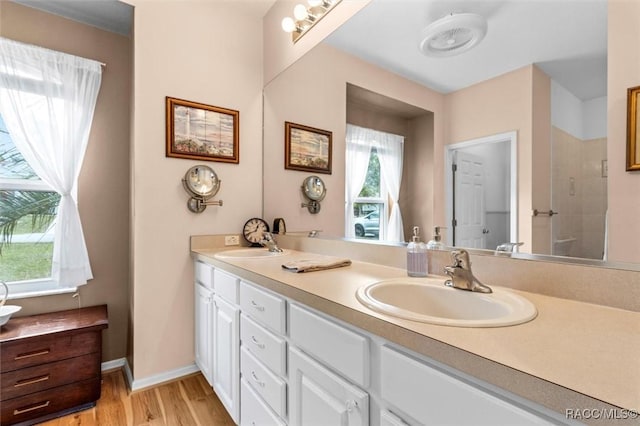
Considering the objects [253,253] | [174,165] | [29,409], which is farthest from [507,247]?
[29,409]

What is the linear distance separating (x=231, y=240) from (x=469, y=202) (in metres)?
1.66

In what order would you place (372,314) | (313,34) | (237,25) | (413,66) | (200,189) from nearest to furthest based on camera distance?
(372,314)
(413,66)
(313,34)
(200,189)
(237,25)

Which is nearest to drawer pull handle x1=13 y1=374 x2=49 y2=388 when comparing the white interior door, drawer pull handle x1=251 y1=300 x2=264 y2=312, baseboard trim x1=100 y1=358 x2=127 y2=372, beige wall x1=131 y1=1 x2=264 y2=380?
beige wall x1=131 y1=1 x2=264 y2=380

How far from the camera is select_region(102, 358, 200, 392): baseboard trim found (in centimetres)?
189

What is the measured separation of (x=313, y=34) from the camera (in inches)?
73.2

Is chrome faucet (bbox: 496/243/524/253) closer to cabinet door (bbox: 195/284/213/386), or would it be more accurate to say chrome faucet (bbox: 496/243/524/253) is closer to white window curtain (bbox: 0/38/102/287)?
cabinet door (bbox: 195/284/213/386)

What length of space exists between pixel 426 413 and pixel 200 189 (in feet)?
6.21

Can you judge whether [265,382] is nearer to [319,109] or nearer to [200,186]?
[200,186]

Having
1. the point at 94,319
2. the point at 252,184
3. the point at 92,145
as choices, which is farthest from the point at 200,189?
the point at 94,319

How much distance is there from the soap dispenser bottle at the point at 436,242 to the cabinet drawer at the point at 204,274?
4.10 feet

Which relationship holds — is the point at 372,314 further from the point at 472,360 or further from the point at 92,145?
the point at 92,145

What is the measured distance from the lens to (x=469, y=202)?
1.15 meters

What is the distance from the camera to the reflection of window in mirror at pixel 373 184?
4.88 ft

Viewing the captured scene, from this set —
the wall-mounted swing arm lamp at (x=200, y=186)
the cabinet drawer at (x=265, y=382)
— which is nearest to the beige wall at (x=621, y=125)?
the cabinet drawer at (x=265, y=382)
